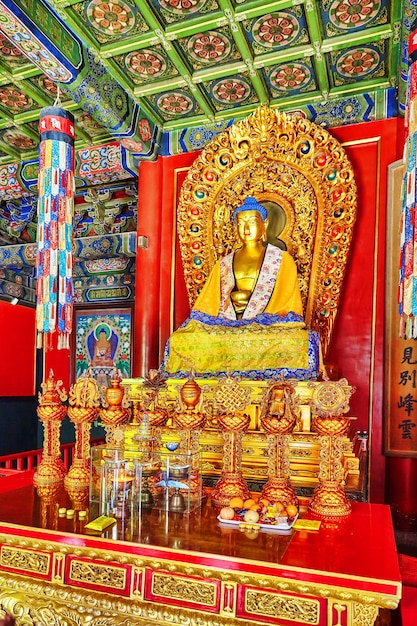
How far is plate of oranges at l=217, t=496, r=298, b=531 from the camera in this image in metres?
1.65

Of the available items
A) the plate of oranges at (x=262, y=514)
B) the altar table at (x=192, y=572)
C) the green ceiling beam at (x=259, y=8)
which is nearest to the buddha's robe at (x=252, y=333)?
the plate of oranges at (x=262, y=514)

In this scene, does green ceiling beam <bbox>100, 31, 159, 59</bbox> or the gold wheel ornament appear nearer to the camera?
the gold wheel ornament

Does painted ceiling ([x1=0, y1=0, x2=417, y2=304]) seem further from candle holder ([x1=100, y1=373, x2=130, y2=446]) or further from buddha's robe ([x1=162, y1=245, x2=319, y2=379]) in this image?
candle holder ([x1=100, y1=373, x2=130, y2=446])

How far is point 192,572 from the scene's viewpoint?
55.7 inches

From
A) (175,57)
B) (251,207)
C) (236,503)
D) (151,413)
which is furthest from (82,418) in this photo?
(175,57)

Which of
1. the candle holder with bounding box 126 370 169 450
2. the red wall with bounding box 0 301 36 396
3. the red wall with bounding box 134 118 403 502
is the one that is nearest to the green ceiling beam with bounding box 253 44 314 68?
the red wall with bounding box 134 118 403 502

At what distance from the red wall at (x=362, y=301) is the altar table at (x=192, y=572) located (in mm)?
2146

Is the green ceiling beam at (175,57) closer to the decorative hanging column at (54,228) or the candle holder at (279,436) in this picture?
the decorative hanging column at (54,228)

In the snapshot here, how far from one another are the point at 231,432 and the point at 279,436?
0.65 ft

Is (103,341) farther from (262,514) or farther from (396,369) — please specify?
(262,514)

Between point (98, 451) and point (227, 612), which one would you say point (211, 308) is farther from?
point (227, 612)

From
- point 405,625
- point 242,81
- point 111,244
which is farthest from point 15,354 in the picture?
point 405,625

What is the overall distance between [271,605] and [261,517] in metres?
0.35

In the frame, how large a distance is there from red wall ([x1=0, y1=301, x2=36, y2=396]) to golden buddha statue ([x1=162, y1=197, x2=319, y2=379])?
4274 mm
